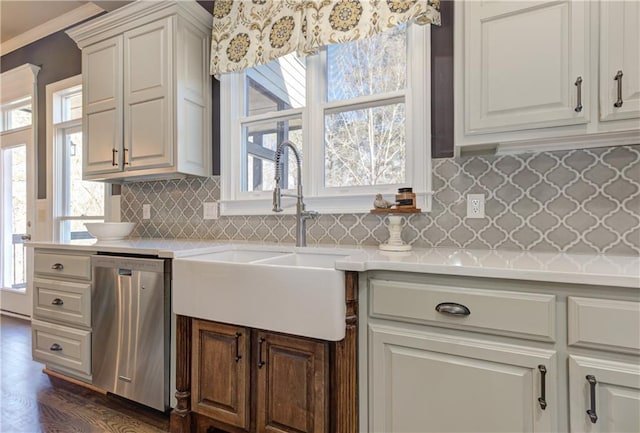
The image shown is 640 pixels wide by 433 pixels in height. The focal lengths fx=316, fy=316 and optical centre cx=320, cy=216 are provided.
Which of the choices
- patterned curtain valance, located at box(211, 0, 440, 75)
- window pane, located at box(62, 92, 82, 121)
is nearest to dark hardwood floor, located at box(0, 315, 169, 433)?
patterned curtain valance, located at box(211, 0, 440, 75)

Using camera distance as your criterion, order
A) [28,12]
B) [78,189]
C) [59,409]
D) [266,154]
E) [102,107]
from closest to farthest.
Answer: [59,409] → [266,154] → [102,107] → [28,12] → [78,189]

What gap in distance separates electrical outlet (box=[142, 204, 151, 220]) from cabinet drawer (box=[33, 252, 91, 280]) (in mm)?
658

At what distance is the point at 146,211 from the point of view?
2648 mm

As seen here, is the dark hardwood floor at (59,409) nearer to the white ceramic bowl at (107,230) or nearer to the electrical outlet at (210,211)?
the white ceramic bowl at (107,230)

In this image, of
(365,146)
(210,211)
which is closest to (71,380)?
(210,211)

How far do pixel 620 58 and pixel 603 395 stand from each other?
112 centimetres

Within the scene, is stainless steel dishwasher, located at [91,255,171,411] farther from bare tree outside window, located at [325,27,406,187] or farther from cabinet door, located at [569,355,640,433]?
cabinet door, located at [569,355,640,433]

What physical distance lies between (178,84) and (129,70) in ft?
1.59

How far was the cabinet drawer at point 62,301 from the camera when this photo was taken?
1990mm

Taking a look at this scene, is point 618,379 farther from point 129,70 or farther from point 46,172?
point 46,172

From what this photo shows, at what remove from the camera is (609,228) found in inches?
54.0

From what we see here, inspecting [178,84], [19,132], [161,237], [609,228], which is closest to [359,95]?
[178,84]

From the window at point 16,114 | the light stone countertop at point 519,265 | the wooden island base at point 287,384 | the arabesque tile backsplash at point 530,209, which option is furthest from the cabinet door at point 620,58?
the window at point 16,114

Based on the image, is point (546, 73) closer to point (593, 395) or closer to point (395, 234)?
point (395, 234)
